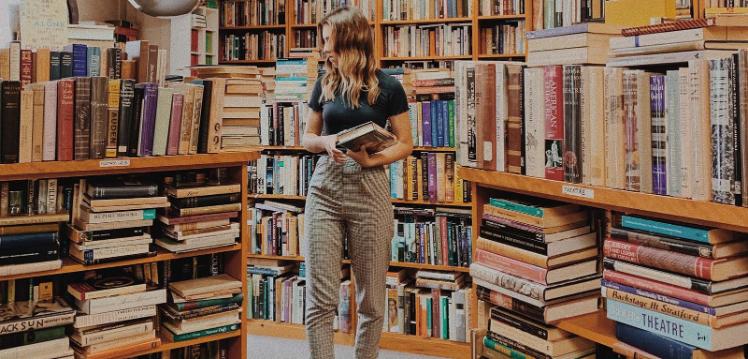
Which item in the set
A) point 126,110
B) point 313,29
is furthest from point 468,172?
point 313,29

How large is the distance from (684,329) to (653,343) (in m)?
0.09

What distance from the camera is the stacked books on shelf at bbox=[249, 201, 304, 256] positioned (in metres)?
3.60

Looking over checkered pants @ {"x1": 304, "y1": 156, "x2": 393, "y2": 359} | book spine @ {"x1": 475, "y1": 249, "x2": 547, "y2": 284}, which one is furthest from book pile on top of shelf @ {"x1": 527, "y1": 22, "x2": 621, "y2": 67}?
checkered pants @ {"x1": 304, "y1": 156, "x2": 393, "y2": 359}

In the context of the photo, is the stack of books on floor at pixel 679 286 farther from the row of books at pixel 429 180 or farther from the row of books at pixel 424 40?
the row of books at pixel 424 40

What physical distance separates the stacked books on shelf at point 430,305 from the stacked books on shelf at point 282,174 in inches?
27.7

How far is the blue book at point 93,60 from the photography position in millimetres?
2127

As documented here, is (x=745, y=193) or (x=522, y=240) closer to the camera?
(x=745, y=193)

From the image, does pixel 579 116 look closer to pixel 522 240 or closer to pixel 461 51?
pixel 522 240

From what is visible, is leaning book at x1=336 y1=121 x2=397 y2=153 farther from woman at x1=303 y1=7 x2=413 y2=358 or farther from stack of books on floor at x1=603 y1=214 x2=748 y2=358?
stack of books on floor at x1=603 y1=214 x2=748 y2=358

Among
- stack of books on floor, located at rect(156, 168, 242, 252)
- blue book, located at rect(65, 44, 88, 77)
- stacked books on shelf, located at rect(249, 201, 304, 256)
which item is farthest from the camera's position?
stacked books on shelf, located at rect(249, 201, 304, 256)

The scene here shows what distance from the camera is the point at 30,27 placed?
2.07 metres

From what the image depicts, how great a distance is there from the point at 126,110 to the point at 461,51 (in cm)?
291

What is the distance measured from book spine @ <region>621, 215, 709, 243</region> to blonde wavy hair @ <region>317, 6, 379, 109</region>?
1019 millimetres

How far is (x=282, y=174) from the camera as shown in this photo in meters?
3.66
